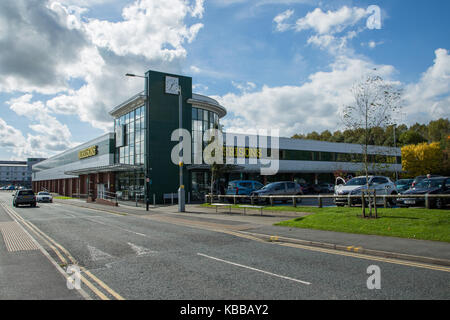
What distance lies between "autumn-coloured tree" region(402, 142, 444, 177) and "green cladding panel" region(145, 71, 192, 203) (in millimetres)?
48851

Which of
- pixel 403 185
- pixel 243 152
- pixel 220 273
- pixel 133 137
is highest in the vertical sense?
pixel 133 137

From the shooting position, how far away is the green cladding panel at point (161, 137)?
114 feet

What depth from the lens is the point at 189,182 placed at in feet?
120

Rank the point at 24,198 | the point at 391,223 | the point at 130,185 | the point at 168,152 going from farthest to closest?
the point at 130,185 → the point at 168,152 → the point at 24,198 → the point at 391,223

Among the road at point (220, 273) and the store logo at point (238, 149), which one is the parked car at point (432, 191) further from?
the store logo at point (238, 149)

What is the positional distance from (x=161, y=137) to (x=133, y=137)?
568 cm

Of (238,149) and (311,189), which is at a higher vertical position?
(238,149)

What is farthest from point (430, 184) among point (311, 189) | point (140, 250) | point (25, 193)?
point (25, 193)

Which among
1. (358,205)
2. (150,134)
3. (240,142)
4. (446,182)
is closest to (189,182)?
(150,134)

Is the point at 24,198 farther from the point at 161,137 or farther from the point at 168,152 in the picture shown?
the point at 168,152

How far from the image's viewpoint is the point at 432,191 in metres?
16.9

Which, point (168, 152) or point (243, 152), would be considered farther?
point (243, 152)
